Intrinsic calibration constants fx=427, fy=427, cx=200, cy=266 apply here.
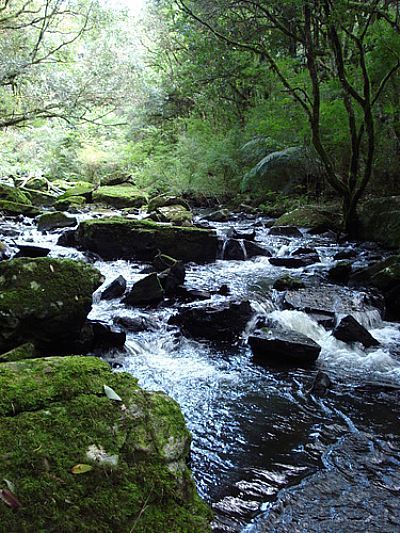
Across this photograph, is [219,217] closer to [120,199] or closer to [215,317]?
[120,199]

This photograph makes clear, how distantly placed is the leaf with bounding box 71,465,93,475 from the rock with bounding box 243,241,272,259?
8.07 m

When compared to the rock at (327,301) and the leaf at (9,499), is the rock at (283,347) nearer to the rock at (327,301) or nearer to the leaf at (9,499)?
the rock at (327,301)

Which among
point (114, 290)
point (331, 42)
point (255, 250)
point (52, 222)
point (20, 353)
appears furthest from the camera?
point (52, 222)

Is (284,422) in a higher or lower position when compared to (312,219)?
lower

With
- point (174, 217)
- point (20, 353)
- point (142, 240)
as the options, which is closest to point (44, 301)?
point (20, 353)

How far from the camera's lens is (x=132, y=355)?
4.68 metres

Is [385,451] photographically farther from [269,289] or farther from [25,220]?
[25,220]

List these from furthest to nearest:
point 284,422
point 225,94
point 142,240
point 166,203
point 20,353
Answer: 1. point 225,94
2. point 166,203
3. point 142,240
4. point 20,353
5. point 284,422

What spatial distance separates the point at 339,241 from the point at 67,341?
8.22 m

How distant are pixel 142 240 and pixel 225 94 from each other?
1248 centimetres

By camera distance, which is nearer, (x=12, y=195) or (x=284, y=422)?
(x=284, y=422)

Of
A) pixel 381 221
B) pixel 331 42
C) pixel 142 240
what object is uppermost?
pixel 331 42

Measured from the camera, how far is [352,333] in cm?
496

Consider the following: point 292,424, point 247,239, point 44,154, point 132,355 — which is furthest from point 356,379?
point 44,154
